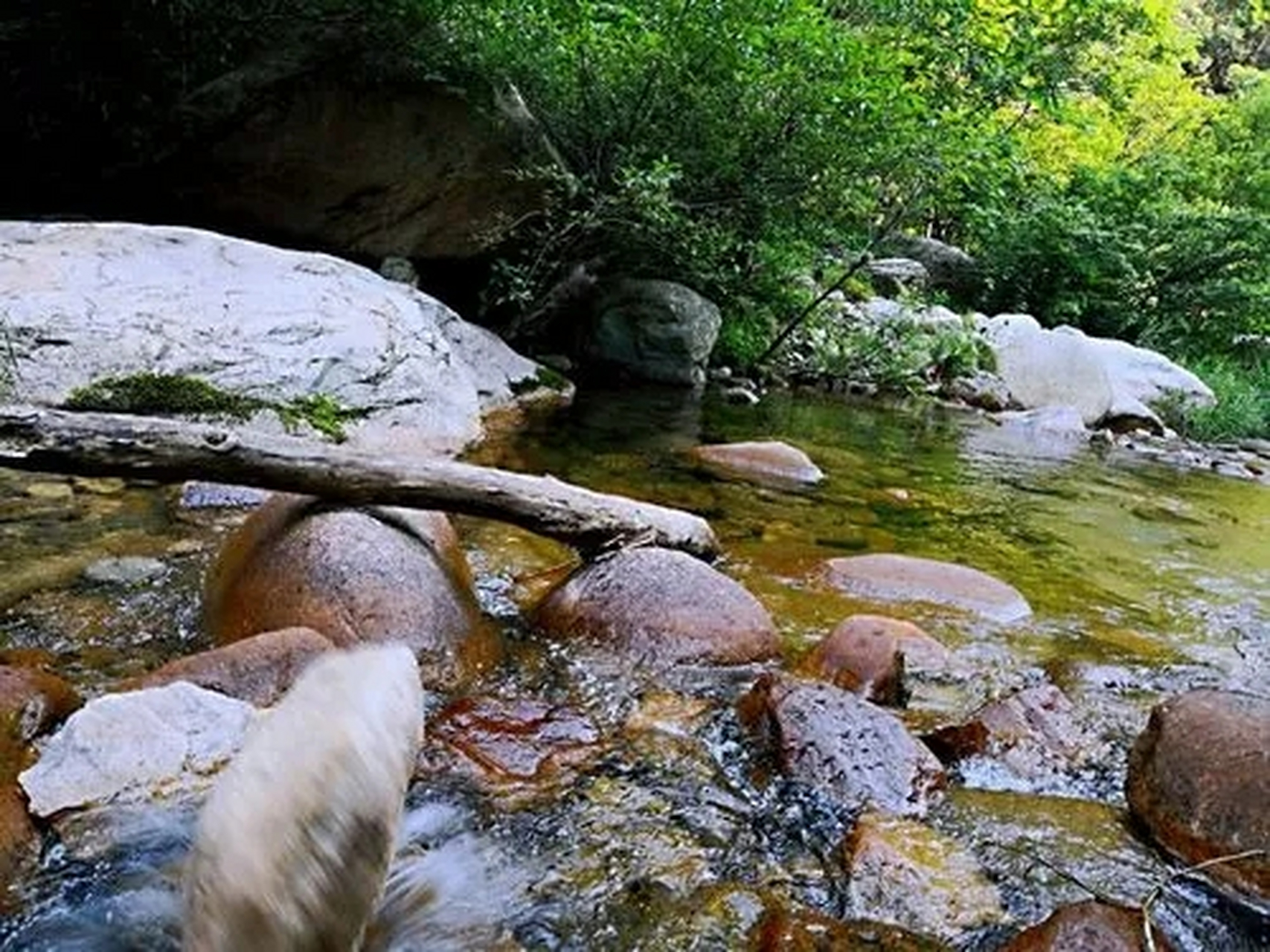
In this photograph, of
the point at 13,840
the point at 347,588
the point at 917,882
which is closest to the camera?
the point at 13,840

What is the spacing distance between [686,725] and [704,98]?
675cm

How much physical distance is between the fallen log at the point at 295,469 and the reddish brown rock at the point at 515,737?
70cm

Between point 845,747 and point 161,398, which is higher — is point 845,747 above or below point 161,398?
below

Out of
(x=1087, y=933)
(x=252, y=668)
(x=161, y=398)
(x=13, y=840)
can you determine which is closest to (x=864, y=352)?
(x=161, y=398)

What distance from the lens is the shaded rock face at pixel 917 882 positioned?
1.98 meters

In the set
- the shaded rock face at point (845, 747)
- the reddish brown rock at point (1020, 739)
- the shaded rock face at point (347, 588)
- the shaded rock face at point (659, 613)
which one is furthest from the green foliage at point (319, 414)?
the reddish brown rock at point (1020, 739)

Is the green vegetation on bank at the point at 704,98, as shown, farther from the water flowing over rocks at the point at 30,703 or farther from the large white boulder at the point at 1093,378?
the water flowing over rocks at the point at 30,703

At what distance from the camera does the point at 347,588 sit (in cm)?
288

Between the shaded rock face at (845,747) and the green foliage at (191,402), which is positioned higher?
the green foliage at (191,402)

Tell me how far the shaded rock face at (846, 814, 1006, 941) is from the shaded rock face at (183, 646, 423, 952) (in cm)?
95

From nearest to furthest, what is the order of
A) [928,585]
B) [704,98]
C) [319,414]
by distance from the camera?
1. [928,585]
2. [319,414]
3. [704,98]

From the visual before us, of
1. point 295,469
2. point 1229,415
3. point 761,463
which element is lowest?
point 1229,415

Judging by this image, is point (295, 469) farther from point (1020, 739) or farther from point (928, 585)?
point (928, 585)

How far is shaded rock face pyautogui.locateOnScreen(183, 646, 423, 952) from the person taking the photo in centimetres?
135
